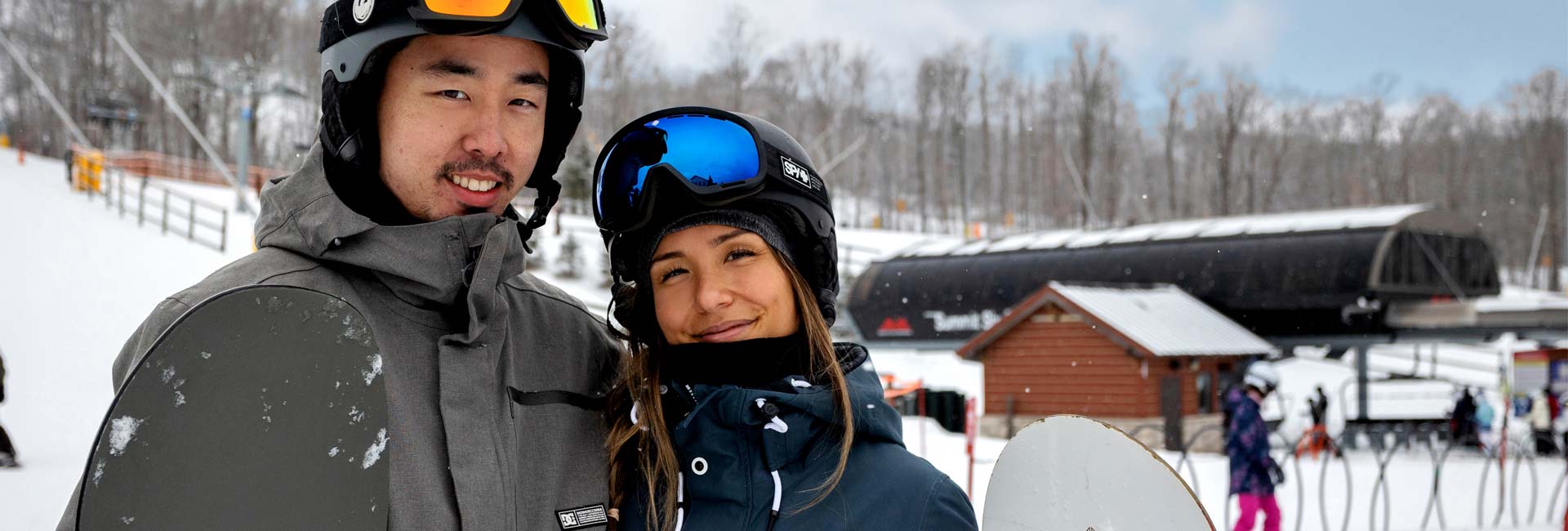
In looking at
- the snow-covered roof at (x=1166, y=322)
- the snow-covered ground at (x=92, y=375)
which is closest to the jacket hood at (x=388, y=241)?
the snow-covered ground at (x=92, y=375)

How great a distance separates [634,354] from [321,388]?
82 cm

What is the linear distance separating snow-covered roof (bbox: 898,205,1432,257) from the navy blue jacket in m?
18.7

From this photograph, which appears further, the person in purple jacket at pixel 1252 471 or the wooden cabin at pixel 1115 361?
the wooden cabin at pixel 1115 361

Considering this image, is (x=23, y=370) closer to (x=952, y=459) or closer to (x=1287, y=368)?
(x=952, y=459)

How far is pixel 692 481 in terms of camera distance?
74.3 inches

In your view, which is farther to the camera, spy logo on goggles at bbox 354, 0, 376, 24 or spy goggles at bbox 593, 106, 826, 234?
spy goggles at bbox 593, 106, 826, 234

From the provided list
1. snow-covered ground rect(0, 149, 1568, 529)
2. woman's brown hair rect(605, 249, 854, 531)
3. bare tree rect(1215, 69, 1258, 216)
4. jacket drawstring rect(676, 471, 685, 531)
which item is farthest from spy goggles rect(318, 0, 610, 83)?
bare tree rect(1215, 69, 1258, 216)

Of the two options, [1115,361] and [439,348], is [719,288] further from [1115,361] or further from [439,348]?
[1115,361]

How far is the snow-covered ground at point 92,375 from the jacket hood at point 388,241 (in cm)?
363

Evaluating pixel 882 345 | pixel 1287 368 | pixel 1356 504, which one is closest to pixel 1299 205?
pixel 1287 368

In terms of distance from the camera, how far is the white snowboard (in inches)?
76.1

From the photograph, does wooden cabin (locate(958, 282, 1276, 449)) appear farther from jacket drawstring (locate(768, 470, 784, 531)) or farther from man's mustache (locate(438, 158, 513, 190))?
man's mustache (locate(438, 158, 513, 190))

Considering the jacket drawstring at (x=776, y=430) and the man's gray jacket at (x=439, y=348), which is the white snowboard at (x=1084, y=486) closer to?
the jacket drawstring at (x=776, y=430)

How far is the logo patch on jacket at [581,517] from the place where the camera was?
178 cm
